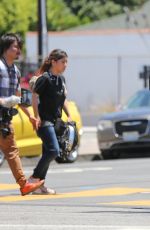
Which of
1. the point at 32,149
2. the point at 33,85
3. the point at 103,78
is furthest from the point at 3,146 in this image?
the point at 103,78

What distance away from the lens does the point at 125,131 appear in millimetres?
20203

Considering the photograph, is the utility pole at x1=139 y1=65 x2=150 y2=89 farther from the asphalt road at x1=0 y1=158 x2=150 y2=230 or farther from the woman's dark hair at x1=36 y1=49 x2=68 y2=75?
the woman's dark hair at x1=36 y1=49 x2=68 y2=75

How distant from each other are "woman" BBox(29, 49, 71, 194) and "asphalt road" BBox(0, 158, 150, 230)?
1.37ft

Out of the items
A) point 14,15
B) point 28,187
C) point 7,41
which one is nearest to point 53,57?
point 7,41

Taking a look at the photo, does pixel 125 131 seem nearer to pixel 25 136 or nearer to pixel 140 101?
pixel 140 101

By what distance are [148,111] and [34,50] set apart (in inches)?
827

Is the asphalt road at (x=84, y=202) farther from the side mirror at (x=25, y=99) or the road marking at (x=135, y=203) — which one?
the side mirror at (x=25, y=99)

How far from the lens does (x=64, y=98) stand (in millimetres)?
12109

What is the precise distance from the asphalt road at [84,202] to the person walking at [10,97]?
1.16 ft

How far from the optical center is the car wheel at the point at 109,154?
68.2 ft

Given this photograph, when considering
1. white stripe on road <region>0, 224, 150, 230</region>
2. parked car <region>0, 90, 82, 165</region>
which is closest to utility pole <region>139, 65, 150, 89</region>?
parked car <region>0, 90, 82, 165</region>

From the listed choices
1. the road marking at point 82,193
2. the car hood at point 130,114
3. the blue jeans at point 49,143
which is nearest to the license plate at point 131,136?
the car hood at point 130,114

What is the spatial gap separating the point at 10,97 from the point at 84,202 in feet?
5.06

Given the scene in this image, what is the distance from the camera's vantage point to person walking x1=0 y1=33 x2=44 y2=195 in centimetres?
1128
